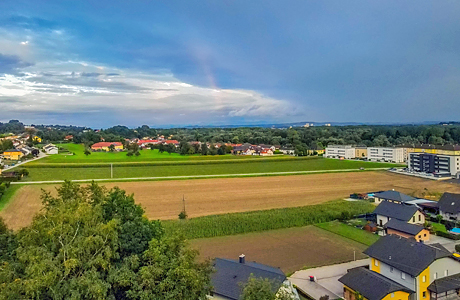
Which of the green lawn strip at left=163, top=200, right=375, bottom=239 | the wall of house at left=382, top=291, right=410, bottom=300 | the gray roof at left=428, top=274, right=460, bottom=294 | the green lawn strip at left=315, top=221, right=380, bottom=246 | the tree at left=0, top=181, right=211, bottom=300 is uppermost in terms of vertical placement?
the tree at left=0, top=181, right=211, bottom=300

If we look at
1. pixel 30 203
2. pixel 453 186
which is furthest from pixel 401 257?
pixel 453 186

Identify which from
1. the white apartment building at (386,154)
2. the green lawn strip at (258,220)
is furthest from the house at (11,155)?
the white apartment building at (386,154)

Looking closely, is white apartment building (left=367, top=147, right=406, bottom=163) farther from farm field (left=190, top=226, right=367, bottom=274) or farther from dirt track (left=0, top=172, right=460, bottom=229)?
farm field (left=190, top=226, right=367, bottom=274)

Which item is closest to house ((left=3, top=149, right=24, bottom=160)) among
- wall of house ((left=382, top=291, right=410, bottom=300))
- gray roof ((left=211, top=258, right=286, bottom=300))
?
gray roof ((left=211, top=258, right=286, bottom=300))

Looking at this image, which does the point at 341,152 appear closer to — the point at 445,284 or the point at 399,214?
the point at 399,214

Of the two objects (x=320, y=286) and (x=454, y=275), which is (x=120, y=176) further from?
(x=454, y=275)

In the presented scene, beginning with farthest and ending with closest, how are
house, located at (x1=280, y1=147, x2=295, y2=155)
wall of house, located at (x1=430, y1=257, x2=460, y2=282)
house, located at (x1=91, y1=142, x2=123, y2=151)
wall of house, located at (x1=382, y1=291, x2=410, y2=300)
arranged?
house, located at (x1=280, y1=147, x2=295, y2=155)
house, located at (x1=91, y1=142, x2=123, y2=151)
wall of house, located at (x1=430, y1=257, x2=460, y2=282)
wall of house, located at (x1=382, y1=291, x2=410, y2=300)

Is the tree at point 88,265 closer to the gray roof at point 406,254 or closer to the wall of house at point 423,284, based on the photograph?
the gray roof at point 406,254
